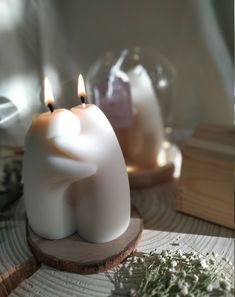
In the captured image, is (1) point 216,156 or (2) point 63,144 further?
(1) point 216,156

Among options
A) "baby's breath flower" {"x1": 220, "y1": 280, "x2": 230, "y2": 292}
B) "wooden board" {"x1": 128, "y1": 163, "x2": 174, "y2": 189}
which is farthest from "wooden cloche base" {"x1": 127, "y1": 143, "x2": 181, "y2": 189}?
"baby's breath flower" {"x1": 220, "y1": 280, "x2": 230, "y2": 292}

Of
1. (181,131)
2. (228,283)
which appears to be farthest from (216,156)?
(181,131)

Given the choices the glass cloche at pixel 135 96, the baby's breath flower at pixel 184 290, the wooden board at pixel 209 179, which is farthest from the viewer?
the glass cloche at pixel 135 96

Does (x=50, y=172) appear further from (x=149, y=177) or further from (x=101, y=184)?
(x=149, y=177)

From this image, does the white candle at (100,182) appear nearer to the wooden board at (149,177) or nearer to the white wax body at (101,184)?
the white wax body at (101,184)

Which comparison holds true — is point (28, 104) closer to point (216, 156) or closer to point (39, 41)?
point (39, 41)

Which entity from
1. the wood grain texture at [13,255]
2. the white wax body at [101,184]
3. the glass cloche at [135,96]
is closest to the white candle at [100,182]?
the white wax body at [101,184]

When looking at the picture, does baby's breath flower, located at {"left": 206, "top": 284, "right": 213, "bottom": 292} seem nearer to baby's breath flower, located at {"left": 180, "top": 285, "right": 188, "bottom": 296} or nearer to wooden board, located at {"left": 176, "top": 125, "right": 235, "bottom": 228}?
baby's breath flower, located at {"left": 180, "top": 285, "right": 188, "bottom": 296}
